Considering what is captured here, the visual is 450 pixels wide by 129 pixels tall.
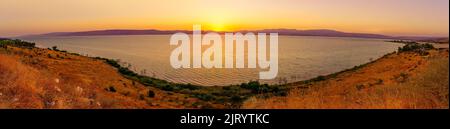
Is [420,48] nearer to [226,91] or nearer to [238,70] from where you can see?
[238,70]

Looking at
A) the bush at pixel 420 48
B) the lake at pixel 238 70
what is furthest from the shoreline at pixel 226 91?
the bush at pixel 420 48

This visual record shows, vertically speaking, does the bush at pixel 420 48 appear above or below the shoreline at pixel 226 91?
above

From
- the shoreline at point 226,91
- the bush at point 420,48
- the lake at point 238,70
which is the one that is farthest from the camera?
the bush at point 420,48

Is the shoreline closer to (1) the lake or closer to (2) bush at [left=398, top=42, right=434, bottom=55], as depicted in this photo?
(1) the lake

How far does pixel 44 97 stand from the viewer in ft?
25.4

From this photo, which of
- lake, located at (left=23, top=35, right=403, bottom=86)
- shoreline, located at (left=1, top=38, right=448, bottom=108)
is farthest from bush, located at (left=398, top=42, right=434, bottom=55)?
shoreline, located at (left=1, top=38, right=448, bottom=108)

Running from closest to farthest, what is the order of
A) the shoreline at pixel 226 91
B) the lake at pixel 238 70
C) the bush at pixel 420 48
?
1. the shoreline at pixel 226 91
2. the lake at pixel 238 70
3. the bush at pixel 420 48

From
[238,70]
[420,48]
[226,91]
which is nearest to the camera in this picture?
[226,91]

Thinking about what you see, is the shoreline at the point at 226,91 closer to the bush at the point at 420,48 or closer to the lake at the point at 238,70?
the lake at the point at 238,70

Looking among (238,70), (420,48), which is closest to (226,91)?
(238,70)

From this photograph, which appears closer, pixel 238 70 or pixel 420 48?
pixel 238 70
